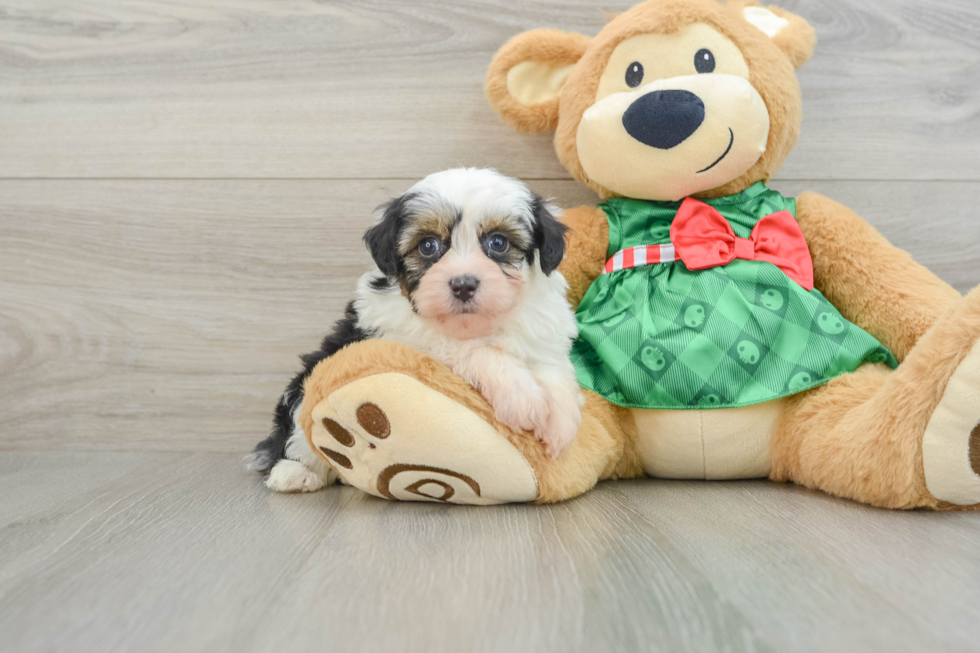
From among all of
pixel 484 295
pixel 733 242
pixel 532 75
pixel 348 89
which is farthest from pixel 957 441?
pixel 348 89

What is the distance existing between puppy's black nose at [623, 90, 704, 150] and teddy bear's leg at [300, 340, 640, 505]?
0.64m

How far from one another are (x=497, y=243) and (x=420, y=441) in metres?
0.39

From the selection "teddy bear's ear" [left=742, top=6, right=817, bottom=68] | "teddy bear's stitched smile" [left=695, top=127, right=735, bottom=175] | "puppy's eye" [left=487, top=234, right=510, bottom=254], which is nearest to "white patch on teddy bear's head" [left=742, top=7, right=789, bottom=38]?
"teddy bear's ear" [left=742, top=6, right=817, bottom=68]

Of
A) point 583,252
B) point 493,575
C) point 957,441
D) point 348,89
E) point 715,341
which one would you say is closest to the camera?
point 493,575

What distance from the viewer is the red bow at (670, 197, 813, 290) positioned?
1.43 metres

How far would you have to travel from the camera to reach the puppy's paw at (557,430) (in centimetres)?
120

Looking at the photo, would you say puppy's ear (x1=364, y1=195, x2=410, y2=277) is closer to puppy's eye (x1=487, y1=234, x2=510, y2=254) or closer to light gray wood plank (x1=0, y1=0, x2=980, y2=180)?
puppy's eye (x1=487, y1=234, x2=510, y2=254)

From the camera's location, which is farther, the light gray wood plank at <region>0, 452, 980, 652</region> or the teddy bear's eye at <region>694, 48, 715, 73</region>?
the teddy bear's eye at <region>694, 48, 715, 73</region>

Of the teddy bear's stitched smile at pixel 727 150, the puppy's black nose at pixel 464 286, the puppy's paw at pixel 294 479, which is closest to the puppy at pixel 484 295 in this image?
the puppy's black nose at pixel 464 286

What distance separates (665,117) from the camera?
4.42 feet

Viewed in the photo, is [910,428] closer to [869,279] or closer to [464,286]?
[869,279]

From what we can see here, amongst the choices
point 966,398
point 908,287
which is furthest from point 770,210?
point 966,398

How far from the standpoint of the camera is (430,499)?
1.27m

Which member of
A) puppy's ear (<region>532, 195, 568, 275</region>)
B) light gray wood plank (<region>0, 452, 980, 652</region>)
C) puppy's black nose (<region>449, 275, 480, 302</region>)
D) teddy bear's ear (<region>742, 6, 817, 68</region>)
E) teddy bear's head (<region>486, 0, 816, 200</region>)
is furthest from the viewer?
teddy bear's ear (<region>742, 6, 817, 68</region>)
